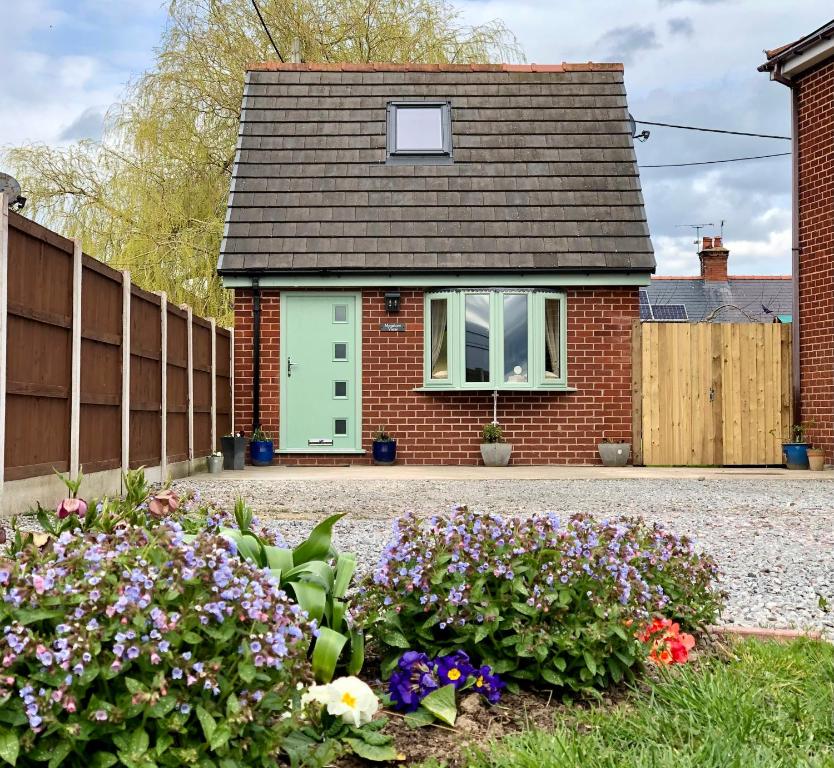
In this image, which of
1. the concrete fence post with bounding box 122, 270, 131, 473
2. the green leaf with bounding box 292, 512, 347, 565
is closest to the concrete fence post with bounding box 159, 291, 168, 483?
the concrete fence post with bounding box 122, 270, 131, 473

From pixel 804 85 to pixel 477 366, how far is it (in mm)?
5951

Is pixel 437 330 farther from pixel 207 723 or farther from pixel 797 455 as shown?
pixel 207 723

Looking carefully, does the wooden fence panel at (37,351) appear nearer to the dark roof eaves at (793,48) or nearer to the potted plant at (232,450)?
the potted plant at (232,450)

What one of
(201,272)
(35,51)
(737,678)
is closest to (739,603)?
(737,678)

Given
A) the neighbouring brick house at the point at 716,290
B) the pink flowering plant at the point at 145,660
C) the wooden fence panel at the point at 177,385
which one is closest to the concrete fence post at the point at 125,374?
the wooden fence panel at the point at 177,385

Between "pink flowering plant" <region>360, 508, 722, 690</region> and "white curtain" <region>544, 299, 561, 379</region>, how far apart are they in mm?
11081

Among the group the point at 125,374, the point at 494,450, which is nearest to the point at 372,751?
the point at 125,374

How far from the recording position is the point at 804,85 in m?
13.4

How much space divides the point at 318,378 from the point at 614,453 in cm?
434

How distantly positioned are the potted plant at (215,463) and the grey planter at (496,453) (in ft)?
11.9

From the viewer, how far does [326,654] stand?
8.61ft

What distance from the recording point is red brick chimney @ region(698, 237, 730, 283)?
1163 inches

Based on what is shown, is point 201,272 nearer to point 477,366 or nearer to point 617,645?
point 477,366

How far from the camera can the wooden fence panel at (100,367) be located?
7.97m
